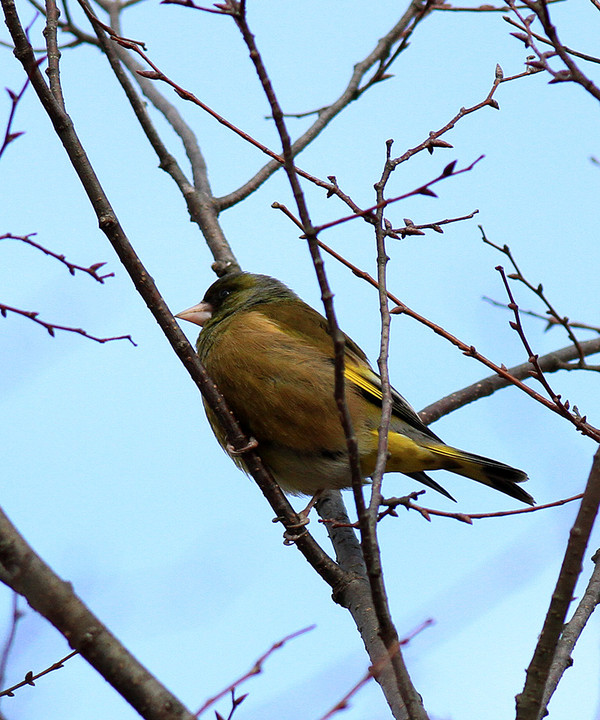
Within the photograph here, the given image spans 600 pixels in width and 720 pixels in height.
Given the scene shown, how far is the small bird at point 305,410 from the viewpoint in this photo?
4773 millimetres

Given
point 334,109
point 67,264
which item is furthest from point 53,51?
point 334,109

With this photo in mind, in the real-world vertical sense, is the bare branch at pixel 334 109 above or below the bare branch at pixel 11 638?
above

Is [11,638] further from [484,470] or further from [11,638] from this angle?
[484,470]

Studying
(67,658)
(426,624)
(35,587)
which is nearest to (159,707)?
(35,587)

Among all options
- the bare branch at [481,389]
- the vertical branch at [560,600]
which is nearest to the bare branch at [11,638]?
the vertical branch at [560,600]

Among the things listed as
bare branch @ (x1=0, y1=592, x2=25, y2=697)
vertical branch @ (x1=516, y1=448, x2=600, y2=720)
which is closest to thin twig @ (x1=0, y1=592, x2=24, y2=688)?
bare branch @ (x1=0, y1=592, x2=25, y2=697)

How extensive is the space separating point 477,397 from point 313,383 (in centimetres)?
147

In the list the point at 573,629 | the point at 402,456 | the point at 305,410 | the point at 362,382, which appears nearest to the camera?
the point at 573,629

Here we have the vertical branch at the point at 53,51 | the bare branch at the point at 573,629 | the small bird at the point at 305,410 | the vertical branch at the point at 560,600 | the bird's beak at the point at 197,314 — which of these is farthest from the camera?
the bird's beak at the point at 197,314

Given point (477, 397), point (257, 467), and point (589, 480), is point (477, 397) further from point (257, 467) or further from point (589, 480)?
point (589, 480)

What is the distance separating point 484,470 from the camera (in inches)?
202

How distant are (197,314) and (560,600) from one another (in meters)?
3.86

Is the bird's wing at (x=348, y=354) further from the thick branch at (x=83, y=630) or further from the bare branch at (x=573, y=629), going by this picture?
the thick branch at (x=83, y=630)

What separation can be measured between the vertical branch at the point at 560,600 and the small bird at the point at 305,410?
8.05ft
